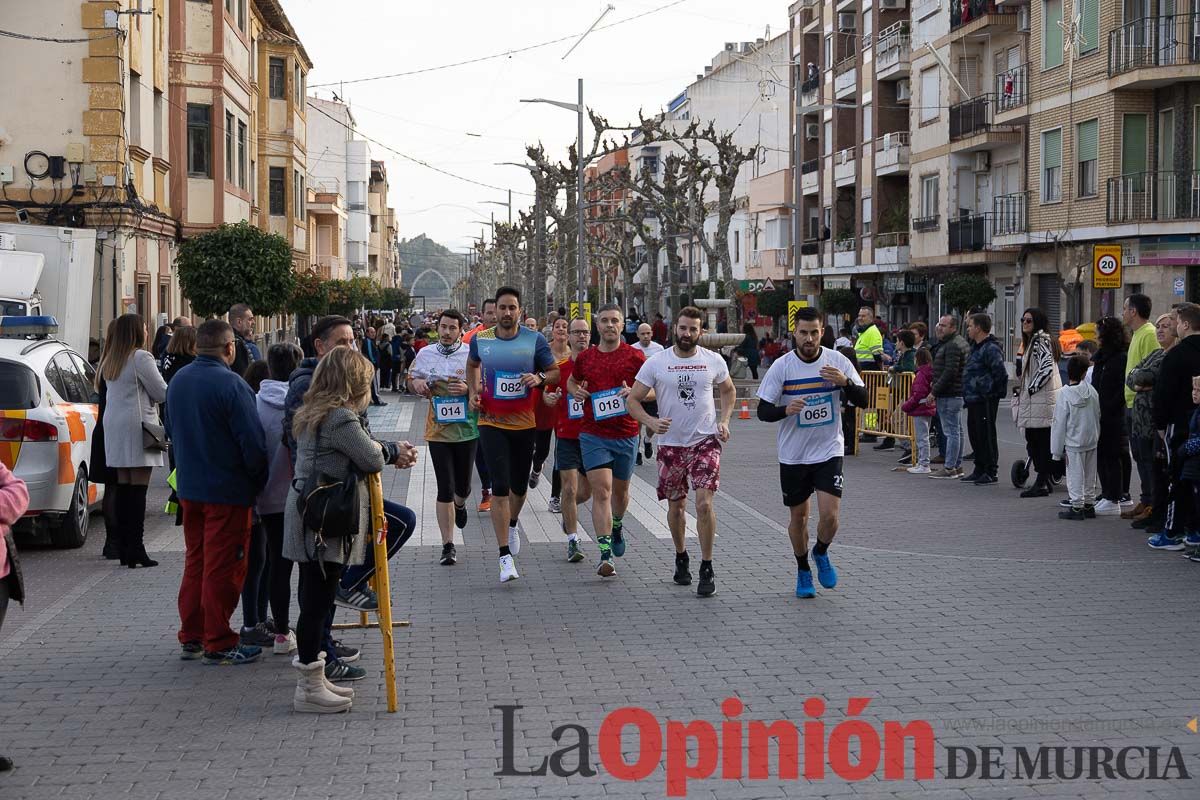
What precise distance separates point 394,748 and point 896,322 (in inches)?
2018

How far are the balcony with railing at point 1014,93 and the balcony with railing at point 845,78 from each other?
1587 centimetres

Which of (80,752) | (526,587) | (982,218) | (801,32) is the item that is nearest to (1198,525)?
(526,587)

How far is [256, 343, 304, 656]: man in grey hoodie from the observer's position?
7996 mm

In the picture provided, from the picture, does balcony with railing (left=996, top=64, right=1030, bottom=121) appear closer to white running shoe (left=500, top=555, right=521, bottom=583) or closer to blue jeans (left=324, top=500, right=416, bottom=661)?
white running shoe (left=500, top=555, right=521, bottom=583)

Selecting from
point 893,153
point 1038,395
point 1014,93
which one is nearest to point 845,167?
point 893,153

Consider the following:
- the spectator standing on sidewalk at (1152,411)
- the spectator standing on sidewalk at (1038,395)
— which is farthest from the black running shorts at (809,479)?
the spectator standing on sidewalk at (1038,395)

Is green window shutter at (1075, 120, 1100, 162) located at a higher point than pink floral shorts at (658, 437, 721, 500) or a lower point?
higher

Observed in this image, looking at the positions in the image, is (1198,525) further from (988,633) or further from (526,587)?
(526,587)

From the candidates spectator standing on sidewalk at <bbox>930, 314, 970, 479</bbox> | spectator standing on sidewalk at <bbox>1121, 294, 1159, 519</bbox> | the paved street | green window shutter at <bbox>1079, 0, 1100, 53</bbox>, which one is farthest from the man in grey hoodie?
green window shutter at <bbox>1079, 0, 1100, 53</bbox>

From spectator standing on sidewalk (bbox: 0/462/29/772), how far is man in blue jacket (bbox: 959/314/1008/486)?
42.5 feet

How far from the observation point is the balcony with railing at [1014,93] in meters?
39.8

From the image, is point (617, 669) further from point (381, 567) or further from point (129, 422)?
point (129, 422)

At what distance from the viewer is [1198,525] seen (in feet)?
37.6

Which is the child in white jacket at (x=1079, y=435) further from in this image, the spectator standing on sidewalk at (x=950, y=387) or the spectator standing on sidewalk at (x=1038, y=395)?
the spectator standing on sidewalk at (x=950, y=387)
